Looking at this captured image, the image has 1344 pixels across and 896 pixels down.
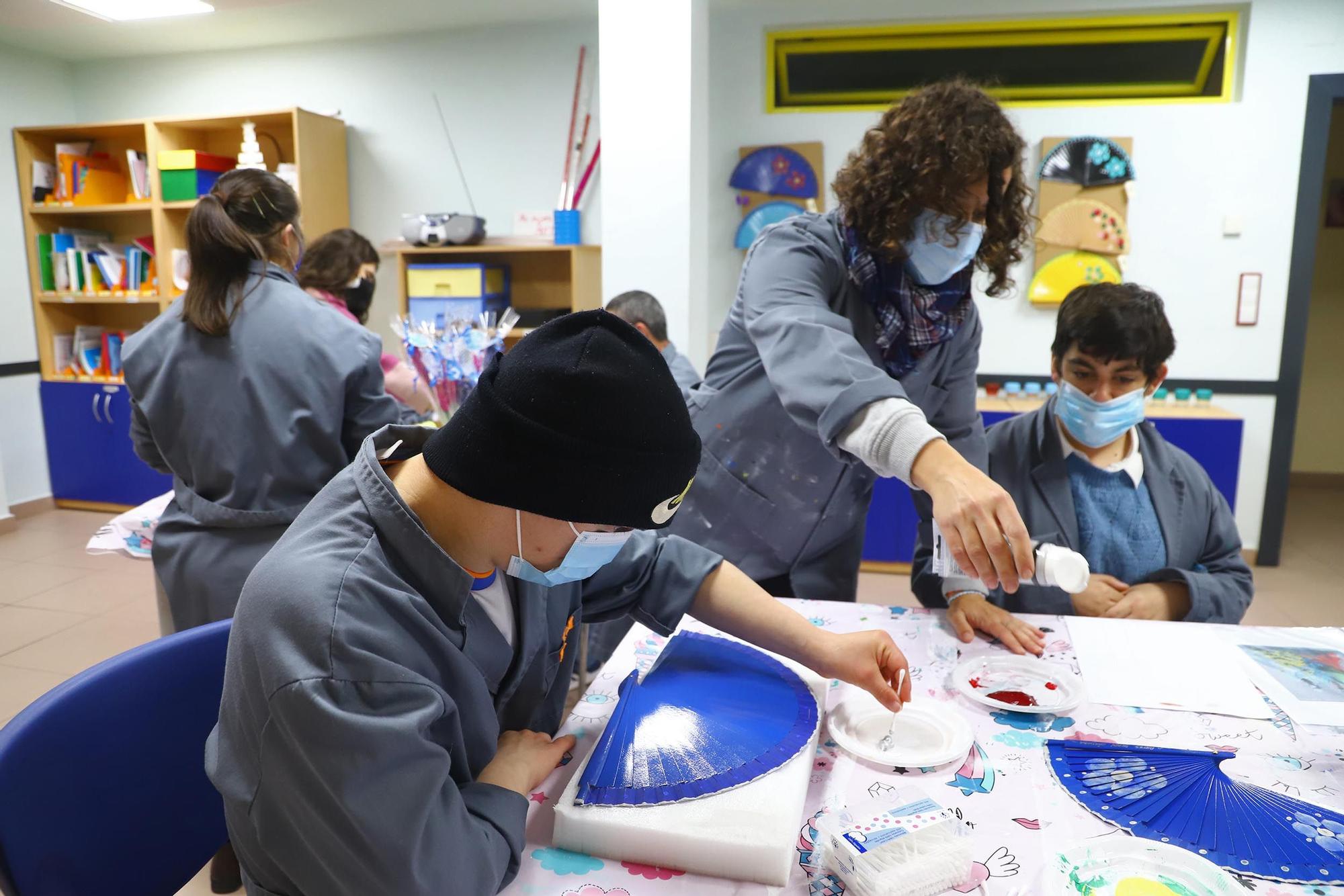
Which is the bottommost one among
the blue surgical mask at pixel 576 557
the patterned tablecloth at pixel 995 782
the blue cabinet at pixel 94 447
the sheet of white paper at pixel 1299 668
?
the blue cabinet at pixel 94 447

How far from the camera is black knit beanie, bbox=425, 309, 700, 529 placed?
0.77 m

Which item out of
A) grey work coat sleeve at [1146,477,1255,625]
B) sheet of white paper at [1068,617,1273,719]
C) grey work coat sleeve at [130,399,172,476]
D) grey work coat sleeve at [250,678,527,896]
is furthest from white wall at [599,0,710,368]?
grey work coat sleeve at [250,678,527,896]

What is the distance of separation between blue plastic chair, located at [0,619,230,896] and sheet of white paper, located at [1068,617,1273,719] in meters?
1.19

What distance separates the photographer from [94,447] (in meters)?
4.84

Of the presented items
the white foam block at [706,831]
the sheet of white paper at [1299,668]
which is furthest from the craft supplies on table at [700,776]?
the sheet of white paper at [1299,668]

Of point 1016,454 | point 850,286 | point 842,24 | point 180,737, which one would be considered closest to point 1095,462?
point 1016,454

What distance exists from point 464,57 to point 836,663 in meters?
4.22

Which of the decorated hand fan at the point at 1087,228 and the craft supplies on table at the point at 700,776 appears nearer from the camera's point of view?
the craft supplies on table at the point at 700,776

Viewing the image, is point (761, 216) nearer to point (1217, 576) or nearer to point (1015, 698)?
point (1217, 576)

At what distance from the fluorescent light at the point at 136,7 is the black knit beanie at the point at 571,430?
Answer: 3874 millimetres

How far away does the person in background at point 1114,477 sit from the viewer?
162cm

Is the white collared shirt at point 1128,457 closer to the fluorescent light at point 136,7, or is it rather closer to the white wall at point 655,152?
the white wall at point 655,152

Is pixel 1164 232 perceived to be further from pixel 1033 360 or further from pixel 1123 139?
pixel 1033 360

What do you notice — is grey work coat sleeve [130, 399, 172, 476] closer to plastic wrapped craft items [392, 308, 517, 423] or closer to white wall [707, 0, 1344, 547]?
plastic wrapped craft items [392, 308, 517, 423]
